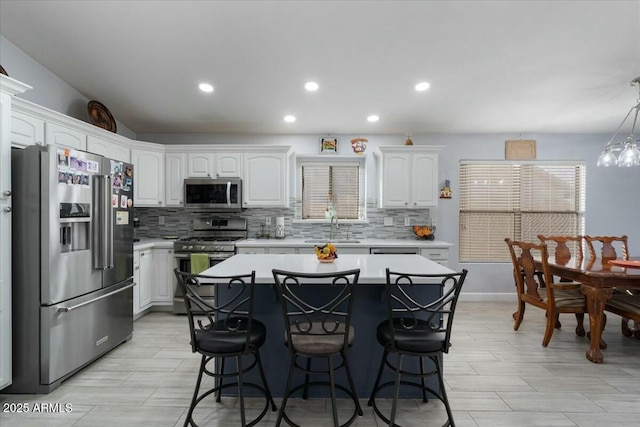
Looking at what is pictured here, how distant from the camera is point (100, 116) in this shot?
395cm

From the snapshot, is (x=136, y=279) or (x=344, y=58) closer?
(x=344, y=58)

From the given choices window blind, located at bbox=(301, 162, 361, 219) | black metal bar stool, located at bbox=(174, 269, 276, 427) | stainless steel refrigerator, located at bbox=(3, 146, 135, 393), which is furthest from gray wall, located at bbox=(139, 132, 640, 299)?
black metal bar stool, located at bbox=(174, 269, 276, 427)

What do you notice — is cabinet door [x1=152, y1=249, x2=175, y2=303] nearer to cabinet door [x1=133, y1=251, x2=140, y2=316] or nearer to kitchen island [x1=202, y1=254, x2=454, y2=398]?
cabinet door [x1=133, y1=251, x2=140, y2=316]

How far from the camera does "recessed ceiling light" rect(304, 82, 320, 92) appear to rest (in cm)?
360

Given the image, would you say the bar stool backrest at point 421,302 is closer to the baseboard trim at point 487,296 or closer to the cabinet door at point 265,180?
the cabinet door at point 265,180

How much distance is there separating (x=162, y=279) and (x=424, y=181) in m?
3.75

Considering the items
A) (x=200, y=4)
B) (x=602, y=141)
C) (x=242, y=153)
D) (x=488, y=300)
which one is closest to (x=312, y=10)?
(x=200, y=4)

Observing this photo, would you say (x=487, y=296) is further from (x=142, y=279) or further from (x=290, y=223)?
(x=142, y=279)

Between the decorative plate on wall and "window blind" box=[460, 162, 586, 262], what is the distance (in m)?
4.89

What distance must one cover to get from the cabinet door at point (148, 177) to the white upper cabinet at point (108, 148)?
135 mm

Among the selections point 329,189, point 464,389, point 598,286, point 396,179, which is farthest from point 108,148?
point 598,286

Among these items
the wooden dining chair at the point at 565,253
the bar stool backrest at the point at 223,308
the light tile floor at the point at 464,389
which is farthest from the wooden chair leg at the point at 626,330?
the bar stool backrest at the point at 223,308

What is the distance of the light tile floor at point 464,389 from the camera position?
202 cm

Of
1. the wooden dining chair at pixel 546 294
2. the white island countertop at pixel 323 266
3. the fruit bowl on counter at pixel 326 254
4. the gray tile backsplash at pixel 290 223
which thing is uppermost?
the gray tile backsplash at pixel 290 223
